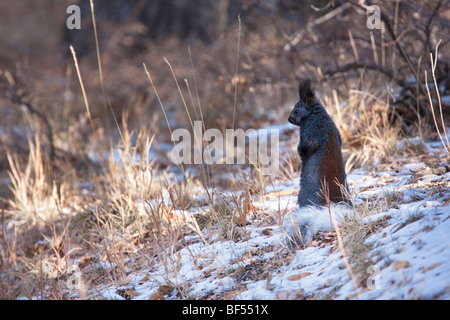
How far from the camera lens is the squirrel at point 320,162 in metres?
3.41

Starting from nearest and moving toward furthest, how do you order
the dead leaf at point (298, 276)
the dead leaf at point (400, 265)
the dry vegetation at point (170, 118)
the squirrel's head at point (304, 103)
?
1. the dead leaf at point (400, 265)
2. the dead leaf at point (298, 276)
3. the squirrel's head at point (304, 103)
4. the dry vegetation at point (170, 118)

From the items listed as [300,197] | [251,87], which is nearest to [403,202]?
[300,197]

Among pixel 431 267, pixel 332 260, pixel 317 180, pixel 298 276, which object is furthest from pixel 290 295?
pixel 317 180

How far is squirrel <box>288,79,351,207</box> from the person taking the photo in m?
3.41

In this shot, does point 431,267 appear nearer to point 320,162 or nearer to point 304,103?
point 320,162

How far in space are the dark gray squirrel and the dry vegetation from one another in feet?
1.25

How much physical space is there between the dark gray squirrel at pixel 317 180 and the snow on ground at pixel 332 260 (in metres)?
0.11

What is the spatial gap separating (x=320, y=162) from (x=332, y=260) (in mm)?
855

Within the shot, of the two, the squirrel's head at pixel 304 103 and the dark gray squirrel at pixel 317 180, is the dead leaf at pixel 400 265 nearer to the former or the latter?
the dark gray squirrel at pixel 317 180

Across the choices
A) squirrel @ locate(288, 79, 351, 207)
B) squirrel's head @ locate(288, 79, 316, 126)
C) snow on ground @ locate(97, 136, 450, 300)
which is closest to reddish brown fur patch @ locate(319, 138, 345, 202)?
squirrel @ locate(288, 79, 351, 207)

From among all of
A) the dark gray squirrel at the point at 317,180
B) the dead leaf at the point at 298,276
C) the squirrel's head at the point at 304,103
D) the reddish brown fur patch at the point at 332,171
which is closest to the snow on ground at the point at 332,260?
the dead leaf at the point at 298,276

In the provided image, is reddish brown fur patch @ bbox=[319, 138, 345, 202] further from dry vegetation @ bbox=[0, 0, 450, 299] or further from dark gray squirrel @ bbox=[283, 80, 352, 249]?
dry vegetation @ bbox=[0, 0, 450, 299]
